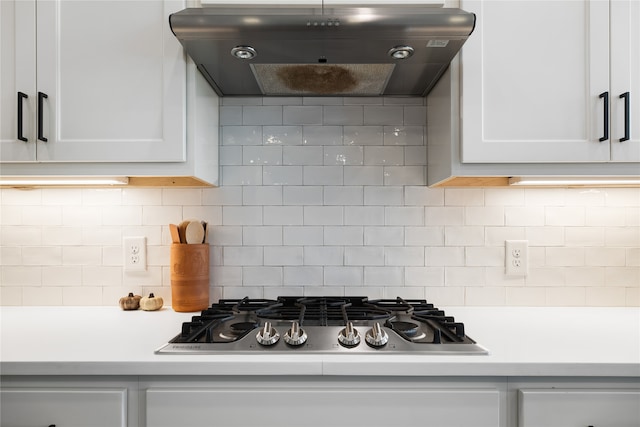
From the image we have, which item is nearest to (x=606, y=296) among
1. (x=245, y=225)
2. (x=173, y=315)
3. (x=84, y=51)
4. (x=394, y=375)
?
(x=394, y=375)

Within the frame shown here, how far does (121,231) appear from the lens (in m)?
1.54

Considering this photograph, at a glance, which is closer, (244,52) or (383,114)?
(244,52)

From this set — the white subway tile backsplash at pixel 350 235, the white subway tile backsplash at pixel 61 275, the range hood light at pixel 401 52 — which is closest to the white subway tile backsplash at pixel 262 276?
the white subway tile backsplash at pixel 350 235

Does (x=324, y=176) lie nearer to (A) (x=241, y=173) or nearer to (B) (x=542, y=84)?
(A) (x=241, y=173)

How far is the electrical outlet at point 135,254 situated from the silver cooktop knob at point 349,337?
3.01 ft

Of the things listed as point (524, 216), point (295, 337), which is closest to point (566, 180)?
point (524, 216)

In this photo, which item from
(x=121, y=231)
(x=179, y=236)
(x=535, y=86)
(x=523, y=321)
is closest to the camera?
(x=535, y=86)

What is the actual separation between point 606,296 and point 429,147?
35.0 inches

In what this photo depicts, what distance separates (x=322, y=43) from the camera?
3.55ft

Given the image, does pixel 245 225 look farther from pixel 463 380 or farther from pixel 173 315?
pixel 463 380

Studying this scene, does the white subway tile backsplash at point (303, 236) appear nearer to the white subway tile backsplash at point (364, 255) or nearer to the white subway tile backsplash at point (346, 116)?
the white subway tile backsplash at point (364, 255)

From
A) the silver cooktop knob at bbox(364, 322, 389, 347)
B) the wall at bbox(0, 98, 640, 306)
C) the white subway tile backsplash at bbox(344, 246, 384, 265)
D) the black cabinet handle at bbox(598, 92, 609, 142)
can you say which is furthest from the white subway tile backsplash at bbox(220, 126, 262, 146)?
the black cabinet handle at bbox(598, 92, 609, 142)

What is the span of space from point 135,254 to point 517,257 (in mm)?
1480

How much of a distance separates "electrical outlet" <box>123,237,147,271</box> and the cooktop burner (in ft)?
1.27
